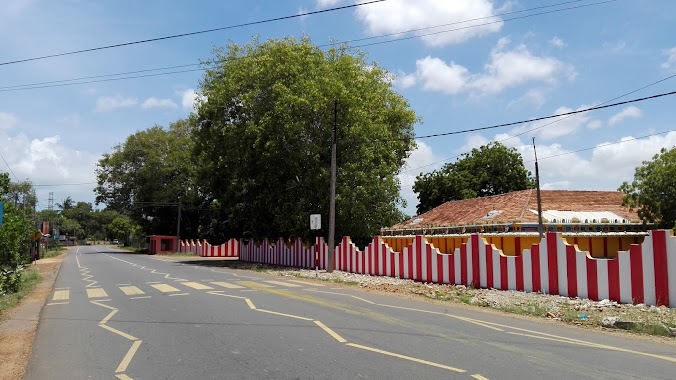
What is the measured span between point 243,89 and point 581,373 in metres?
29.2

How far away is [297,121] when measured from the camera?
29266mm

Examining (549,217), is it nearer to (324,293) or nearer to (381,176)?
(381,176)

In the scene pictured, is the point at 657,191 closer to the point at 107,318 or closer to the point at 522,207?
the point at 522,207

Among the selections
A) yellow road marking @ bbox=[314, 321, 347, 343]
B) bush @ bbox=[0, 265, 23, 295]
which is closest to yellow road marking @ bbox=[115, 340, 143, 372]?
yellow road marking @ bbox=[314, 321, 347, 343]

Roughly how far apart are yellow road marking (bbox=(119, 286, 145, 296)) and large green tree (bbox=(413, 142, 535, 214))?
45418mm

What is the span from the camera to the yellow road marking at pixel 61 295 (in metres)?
15.8

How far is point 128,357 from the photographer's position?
25.2 feet

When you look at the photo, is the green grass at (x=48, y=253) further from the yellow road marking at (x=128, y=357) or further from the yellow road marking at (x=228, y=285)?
the yellow road marking at (x=128, y=357)

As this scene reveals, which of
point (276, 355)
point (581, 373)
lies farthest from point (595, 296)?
point (276, 355)

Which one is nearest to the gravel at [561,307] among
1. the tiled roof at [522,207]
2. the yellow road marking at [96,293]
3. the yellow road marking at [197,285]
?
the yellow road marking at [197,285]

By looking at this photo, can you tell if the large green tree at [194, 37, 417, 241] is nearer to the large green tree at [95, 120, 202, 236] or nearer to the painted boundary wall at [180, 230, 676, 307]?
the painted boundary wall at [180, 230, 676, 307]

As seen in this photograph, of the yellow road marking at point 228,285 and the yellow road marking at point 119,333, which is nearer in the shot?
the yellow road marking at point 119,333

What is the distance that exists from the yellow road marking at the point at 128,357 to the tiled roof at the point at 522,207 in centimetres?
2394

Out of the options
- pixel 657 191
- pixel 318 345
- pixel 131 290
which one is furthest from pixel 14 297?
pixel 657 191
